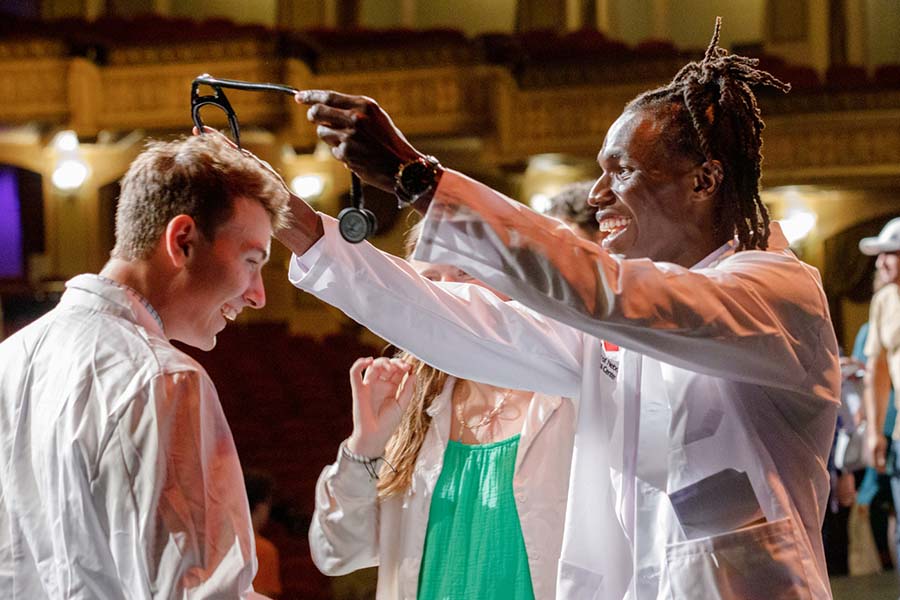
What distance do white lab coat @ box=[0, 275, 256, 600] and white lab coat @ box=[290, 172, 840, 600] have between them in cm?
38

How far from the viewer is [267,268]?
→ 11953 millimetres

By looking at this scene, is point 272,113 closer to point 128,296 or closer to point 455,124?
point 455,124

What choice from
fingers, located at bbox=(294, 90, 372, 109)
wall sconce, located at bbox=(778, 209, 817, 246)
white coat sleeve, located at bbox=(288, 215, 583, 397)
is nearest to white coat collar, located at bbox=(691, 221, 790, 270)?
white coat sleeve, located at bbox=(288, 215, 583, 397)

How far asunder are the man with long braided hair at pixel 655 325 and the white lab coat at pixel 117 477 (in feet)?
1.25

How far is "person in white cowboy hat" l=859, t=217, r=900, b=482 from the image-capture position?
4.97 meters

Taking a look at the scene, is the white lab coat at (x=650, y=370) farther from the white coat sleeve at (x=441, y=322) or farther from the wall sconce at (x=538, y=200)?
the wall sconce at (x=538, y=200)

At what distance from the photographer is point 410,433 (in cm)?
259

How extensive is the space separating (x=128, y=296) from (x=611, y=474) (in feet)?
2.64

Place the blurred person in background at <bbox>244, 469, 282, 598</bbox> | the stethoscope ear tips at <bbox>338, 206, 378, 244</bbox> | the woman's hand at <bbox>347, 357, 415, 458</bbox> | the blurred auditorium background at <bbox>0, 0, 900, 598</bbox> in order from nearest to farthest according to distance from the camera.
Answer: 1. the stethoscope ear tips at <bbox>338, 206, 378, 244</bbox>
2. the woman's hand at <bbox>347, 357, 415, 458</bbox>
3. the blurred person in background at <bbox>244, 469, 282, 598</bbox>
4. the blurred auditorium background at <bbox>0, 0, 900, 598</bbox>

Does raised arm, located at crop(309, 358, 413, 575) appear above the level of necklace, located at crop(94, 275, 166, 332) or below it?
below

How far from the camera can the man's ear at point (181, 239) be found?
168 cm

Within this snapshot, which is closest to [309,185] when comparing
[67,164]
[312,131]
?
[312,131]

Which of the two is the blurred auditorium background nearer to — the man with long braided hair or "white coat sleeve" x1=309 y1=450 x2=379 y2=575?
"white coat sleeve" x1=309 y1=450 x2=379 y2=575

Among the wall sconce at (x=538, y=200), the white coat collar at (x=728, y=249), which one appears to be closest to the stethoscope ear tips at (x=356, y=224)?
the white coat collar at (x=728, y=249)
